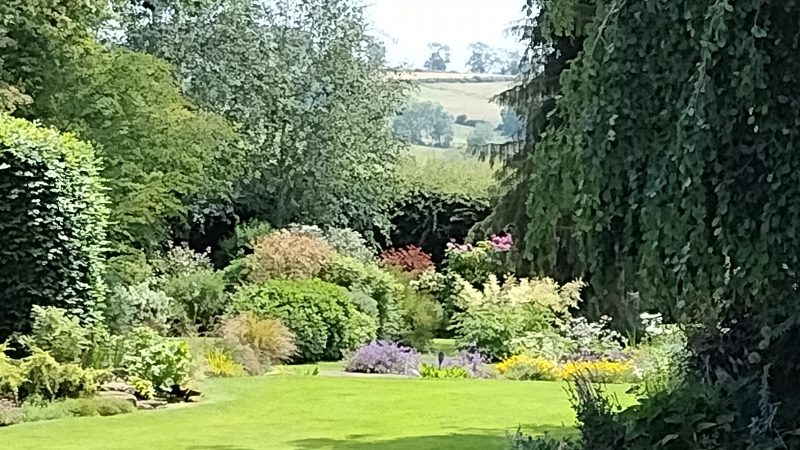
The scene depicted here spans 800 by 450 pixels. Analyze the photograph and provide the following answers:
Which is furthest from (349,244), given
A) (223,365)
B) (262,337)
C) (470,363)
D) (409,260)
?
(223,365)

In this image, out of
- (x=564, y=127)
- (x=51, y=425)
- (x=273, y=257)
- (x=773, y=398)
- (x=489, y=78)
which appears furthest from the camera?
(x=489, y=78)

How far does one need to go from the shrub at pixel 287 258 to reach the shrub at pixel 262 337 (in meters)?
2.48

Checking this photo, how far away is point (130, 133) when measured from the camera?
15469mm

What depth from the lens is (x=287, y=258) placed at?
17.1m

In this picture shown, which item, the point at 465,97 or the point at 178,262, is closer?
the point at 178,262

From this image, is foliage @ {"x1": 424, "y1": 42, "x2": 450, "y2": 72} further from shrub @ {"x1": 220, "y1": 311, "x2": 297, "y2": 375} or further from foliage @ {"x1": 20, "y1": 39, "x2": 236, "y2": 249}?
shrub @ {"x1": 220, "y1": 311, "x2": 297, "y2": 375}

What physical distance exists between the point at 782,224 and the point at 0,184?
9.12m

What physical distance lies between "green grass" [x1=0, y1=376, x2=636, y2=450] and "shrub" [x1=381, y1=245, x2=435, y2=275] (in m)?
8.30

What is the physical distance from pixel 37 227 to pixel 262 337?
3363 millimetres

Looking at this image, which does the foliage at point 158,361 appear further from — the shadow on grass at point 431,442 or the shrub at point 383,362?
the shadow on grass at point 431,442

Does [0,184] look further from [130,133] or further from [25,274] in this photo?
[130,133]

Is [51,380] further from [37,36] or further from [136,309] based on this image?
[37,36]

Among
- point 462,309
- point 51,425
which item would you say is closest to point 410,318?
point 462,309

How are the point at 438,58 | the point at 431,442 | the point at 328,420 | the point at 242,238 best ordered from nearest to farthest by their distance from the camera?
the point at 431,442 → the point at 328,420 → the point at 242,238 → the point at 438,58
